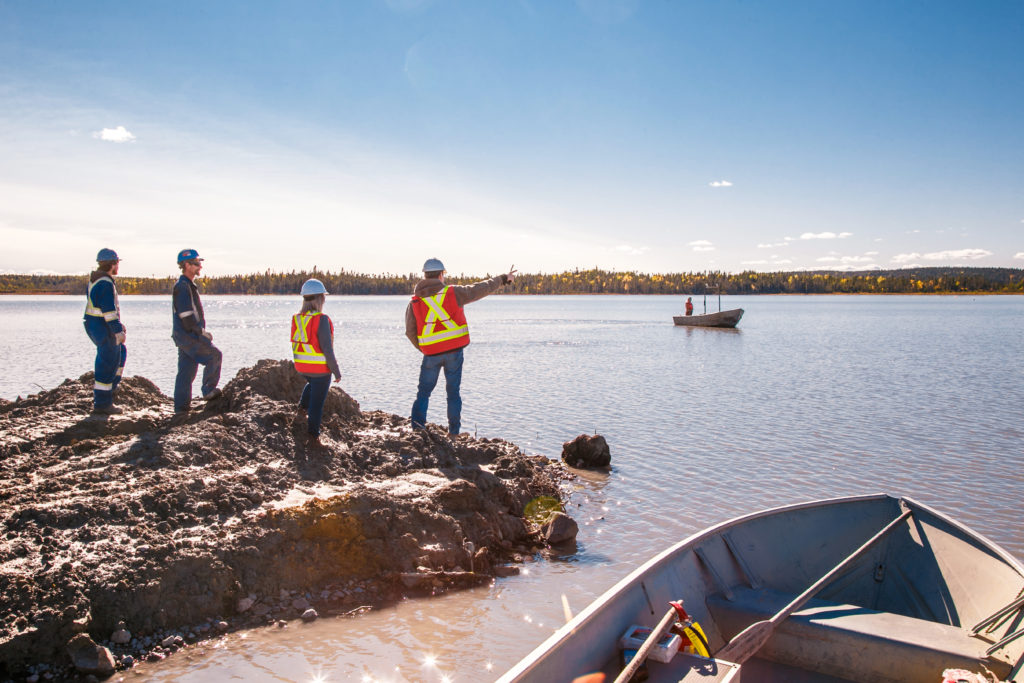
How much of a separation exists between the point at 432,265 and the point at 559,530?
3477 mm

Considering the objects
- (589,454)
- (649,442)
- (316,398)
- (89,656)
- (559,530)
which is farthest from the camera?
(649,442)

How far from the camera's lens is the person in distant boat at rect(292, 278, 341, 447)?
718 cm

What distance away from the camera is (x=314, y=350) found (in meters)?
7.22

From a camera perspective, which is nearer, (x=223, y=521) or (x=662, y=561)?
(x=662, y=561)

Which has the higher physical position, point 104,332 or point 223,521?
point 104,332

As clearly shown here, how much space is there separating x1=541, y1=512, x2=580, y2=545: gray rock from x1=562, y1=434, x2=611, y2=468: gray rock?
311 cm

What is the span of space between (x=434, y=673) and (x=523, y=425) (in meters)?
9.20

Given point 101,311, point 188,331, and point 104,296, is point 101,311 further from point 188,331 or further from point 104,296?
point 188,331

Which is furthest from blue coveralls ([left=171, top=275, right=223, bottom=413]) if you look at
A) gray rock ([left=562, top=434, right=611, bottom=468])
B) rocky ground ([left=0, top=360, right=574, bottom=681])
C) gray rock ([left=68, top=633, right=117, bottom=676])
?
gray rock ([left=562, top=434, right=611, bottom=468])

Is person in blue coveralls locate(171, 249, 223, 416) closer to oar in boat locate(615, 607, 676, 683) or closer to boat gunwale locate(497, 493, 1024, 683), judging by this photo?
boat gunwale locate(497, 493, 1024, 683)

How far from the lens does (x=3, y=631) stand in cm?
421

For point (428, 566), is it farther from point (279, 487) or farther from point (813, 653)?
point (813, 653)

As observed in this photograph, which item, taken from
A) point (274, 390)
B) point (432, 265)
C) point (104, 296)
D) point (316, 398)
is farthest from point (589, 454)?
point (104, 296)

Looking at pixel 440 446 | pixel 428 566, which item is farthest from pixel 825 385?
pixel 428 566
